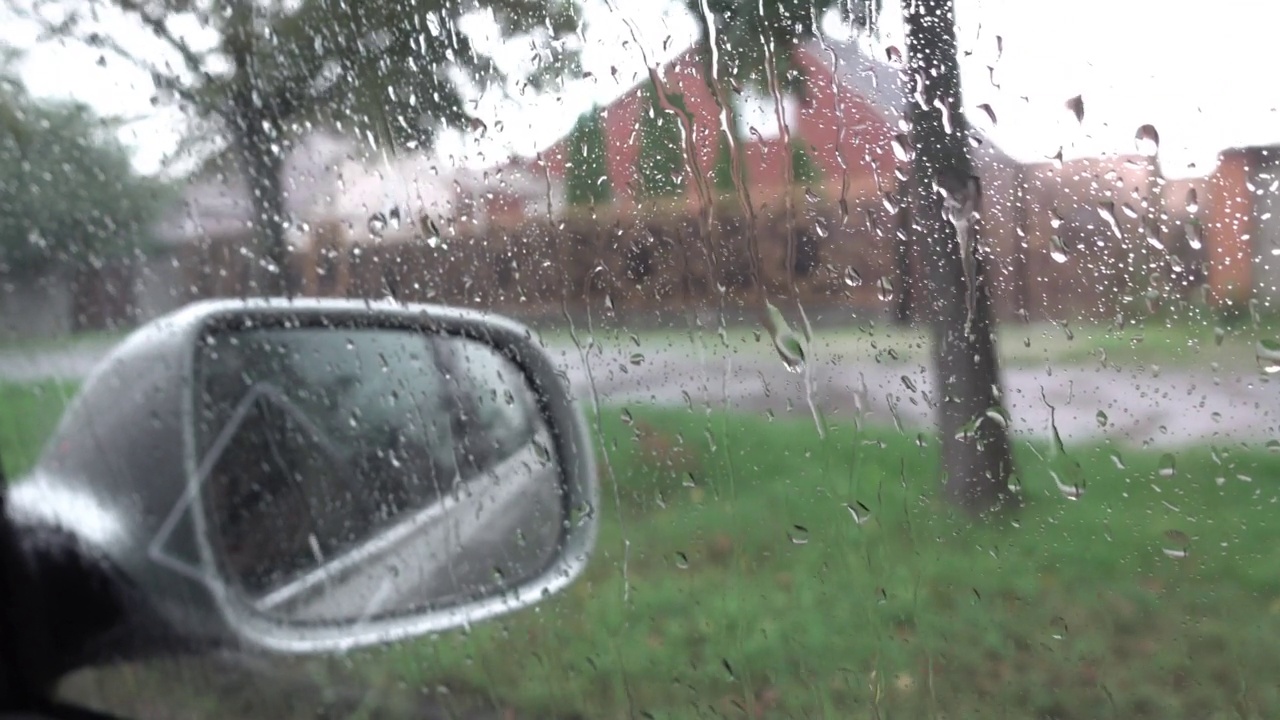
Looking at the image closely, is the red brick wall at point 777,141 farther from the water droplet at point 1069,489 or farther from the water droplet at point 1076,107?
the water droplet at point 1069,489

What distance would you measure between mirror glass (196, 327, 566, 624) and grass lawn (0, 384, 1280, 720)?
0.20 m

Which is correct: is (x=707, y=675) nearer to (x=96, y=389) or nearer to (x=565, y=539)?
(x=565, y=539)

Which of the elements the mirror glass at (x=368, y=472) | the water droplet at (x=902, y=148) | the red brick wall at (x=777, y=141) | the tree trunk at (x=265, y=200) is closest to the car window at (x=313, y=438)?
the mirror glass at (x=368, y=472)

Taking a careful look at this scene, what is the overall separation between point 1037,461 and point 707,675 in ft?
2.89

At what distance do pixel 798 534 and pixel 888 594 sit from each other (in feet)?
0.69

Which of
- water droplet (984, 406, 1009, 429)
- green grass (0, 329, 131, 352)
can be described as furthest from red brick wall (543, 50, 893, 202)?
green grass (0, 329, 131, 352)

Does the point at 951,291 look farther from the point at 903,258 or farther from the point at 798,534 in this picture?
the point at 798,534

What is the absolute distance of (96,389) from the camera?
355cm

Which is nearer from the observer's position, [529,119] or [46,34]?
[529,119]

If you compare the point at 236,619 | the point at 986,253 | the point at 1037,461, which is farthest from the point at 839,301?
the point at 236,619

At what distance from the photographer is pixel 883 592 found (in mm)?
1941

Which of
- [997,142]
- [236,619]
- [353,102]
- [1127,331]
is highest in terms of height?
[353,102]

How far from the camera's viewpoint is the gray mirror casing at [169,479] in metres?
2.72

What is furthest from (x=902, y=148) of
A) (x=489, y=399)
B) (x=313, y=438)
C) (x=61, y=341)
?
(x=61, y=341)
